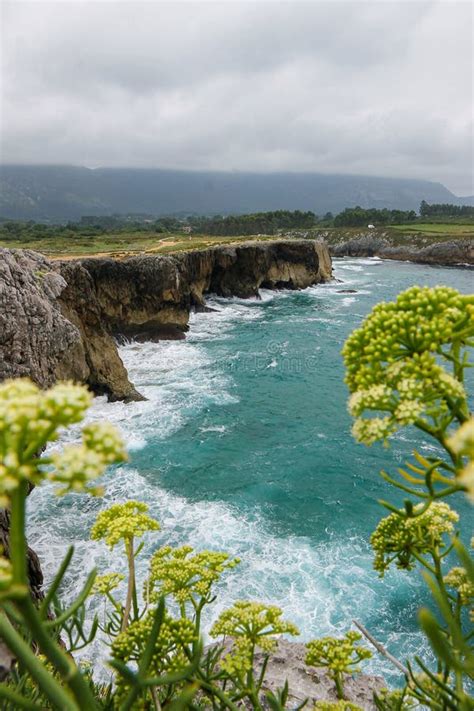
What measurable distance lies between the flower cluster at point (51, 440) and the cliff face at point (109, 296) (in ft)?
55.7

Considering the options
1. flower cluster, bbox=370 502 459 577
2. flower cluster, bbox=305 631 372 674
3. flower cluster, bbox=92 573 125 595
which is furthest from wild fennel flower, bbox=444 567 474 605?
flower cluster, bbox=92 573 125 595

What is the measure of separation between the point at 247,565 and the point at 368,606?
4574 millimetres

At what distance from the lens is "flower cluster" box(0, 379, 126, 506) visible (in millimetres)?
2268

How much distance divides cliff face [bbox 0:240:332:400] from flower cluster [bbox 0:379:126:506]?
16983 millimetres

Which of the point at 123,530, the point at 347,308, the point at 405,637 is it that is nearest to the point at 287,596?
the point at 405,637

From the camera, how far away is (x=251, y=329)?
53594 mm

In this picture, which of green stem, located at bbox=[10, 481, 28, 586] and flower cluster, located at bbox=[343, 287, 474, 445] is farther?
flower cluster, located at bbox=[343, 287, 474, 445]

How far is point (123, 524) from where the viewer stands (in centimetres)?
476

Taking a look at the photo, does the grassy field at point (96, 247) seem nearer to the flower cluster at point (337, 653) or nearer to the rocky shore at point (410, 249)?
the flower cluster at point (337, 653)

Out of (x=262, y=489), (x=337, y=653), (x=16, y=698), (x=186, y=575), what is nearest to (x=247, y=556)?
(x=262, y=489)

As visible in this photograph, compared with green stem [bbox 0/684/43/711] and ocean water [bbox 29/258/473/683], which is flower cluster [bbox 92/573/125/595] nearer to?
green stem [bbox 0/684/43/711]

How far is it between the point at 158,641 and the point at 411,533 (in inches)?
108

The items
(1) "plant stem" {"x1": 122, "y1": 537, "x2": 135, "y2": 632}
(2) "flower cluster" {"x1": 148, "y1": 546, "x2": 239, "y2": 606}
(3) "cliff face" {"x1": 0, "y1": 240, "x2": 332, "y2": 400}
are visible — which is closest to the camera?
(1) "plant stem" {"x1": 122, "y1": 537, "x2": 135, "y2": 632}

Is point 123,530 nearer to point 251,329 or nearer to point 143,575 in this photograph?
point 143,575
